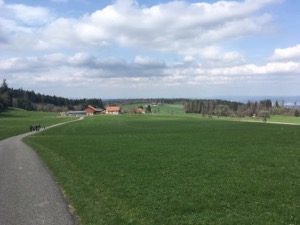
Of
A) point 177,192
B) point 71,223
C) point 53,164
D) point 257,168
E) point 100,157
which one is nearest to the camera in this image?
point 71,223

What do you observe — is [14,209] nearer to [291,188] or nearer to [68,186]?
[68,186]

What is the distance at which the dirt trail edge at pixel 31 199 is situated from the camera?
1164 cm

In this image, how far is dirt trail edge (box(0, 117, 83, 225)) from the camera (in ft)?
38.2

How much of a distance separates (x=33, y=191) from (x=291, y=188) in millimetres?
10724

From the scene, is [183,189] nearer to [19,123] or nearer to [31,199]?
[31,199]

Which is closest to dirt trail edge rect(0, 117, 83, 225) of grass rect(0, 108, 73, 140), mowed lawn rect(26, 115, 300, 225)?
mowed lawn rect(26, 115, 300, 225)

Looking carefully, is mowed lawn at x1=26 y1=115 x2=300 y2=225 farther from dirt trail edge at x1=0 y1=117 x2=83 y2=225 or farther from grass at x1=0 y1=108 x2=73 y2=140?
grass at x1=0 y1=108 x2=73 y2=140

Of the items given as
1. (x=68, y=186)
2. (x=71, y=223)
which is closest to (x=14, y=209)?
(x=71, y=223)

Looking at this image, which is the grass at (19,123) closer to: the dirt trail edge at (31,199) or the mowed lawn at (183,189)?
the dirt trail edge at (31,199)

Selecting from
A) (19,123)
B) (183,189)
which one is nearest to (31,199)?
(183,189)

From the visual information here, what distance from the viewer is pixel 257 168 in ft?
69.8

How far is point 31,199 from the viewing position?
46.8 ft

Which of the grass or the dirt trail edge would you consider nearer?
the dirt trail edge

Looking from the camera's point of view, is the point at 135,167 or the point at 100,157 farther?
the point at 100,157
